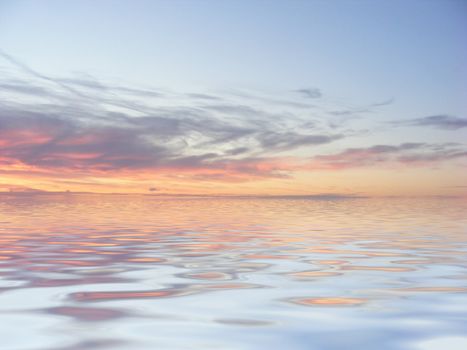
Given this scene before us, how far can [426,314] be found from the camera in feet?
17.2

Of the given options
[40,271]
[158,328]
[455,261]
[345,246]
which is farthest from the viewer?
[345,246]

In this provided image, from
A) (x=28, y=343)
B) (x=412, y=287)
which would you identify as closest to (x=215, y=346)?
(x=28, y=343)

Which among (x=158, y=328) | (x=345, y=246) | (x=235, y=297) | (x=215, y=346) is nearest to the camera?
Answer: (x=215, y=346)

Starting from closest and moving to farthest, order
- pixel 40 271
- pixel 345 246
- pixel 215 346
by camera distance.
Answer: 1. pixel 215 346
2. pixel 40 271
3. pixel 345 246

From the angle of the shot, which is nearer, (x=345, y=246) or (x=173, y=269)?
(x=173, y=269)

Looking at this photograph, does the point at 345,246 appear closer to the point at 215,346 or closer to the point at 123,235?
the point at 123,235

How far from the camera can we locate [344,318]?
5.01 meters

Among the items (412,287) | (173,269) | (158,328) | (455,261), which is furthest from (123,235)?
(158,328)

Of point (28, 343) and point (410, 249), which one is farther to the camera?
point (410, 249)

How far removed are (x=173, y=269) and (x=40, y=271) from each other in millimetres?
1665

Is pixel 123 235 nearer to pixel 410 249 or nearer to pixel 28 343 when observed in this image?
pixel 410 249

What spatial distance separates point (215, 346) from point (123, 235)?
9918mm

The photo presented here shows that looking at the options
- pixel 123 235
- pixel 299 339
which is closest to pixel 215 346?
pixel 299 339

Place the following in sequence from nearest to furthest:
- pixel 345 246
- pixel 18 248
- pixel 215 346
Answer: pixel 215 346 → pixel 18 248 → pixel 345 246
